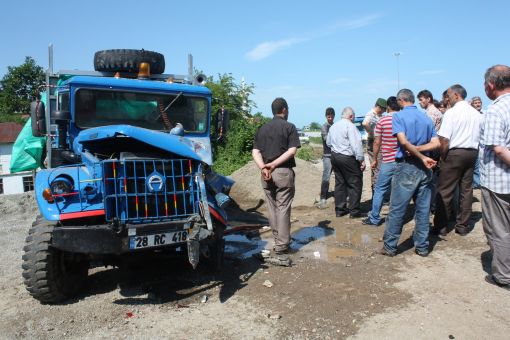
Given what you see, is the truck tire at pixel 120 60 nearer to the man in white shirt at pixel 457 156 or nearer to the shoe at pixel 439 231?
the man in white shirt at pixel 457 156

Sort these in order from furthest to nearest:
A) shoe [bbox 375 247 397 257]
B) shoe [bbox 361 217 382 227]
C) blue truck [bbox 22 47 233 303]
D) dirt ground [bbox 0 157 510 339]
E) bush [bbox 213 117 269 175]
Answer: bush [bbox 213 117 269 175] < shoe [bbox 361 217 382 227] < shoe [bbox 375 247 397 257] < blue truck [bbox 22 47 233 303] < dirt ground [bbox 0 157 510 339]

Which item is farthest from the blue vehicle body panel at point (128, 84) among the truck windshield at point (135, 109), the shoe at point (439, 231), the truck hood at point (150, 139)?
the shoe at point (439, 231)

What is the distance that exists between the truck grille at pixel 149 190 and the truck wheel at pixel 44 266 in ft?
2.37

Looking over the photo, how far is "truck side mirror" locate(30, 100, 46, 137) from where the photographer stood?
232 inches

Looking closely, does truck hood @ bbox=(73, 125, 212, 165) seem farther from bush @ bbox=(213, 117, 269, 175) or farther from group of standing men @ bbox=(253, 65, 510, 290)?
bush @ bbox=(213, 117, 269, 175)

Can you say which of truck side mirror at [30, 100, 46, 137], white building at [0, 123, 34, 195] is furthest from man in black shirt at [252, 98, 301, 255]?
white building at [0, 123, 34, 195]

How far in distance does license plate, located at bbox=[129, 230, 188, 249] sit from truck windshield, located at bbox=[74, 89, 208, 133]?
83.4 inches

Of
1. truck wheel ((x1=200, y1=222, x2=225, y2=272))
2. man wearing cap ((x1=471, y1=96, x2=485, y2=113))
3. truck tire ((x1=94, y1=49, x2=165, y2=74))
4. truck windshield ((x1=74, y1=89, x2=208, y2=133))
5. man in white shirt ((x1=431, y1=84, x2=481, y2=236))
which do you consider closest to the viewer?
truck wheel ((x1=200, y1=222, x2=225, y2=272))

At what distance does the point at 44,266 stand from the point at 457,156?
5398mm

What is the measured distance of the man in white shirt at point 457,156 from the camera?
605 centimetres

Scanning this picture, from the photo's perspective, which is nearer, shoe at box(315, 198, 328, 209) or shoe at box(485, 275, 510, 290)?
shoe at box(485, 275, 510, 290)

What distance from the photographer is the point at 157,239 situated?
430cm

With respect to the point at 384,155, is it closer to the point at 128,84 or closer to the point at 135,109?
the point at 135,109

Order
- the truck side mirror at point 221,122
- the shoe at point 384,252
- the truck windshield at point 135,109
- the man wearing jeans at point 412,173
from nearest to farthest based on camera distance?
the man wearing jeans at point 412,173, the shoe at point 384,252, the truck windshield at point 135,109, the truck side mirror at point 221,122
